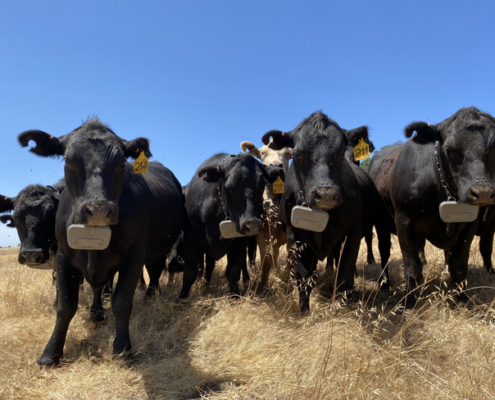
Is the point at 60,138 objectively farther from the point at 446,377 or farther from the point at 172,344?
the point at 446,377

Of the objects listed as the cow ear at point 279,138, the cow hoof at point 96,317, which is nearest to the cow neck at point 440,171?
the cow ear at point 279,138

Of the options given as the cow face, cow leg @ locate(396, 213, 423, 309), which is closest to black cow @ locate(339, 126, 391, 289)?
cow leg @ locate(396, 213, 423, 309)

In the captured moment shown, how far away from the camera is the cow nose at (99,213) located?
132 inches

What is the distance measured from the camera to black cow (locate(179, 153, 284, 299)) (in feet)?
18.0

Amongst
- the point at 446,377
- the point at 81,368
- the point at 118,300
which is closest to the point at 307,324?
the point at 446,377

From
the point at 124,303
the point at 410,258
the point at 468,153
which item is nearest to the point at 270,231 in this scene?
the point at 410,258

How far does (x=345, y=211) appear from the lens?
4898mm

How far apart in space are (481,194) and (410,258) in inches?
51.8

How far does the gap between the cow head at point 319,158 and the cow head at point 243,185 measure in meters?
0.71

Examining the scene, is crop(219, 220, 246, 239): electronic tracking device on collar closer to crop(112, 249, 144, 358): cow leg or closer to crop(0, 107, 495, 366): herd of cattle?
crop(0, 107, 495, 366): herd of cattle

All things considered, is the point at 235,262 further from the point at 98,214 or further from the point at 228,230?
the point at 98,214

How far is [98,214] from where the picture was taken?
337 cm

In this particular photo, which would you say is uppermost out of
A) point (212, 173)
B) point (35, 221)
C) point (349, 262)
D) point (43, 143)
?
point (43, 143)

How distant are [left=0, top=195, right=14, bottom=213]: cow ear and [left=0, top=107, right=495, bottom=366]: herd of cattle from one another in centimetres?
2
